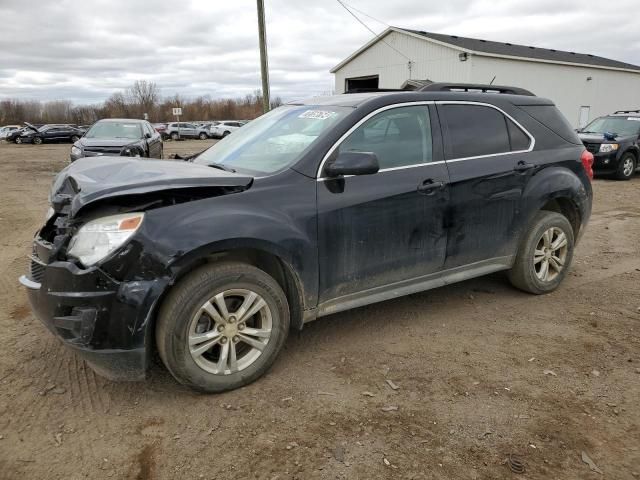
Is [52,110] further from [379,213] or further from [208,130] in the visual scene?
[379,213]

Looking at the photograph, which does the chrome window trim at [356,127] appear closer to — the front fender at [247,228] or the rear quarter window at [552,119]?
the front fender at [247,228]

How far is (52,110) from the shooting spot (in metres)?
80.9

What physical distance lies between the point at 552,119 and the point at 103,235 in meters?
4.01

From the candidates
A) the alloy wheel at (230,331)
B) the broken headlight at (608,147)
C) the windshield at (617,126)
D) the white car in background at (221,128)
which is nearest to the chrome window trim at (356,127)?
the alloy wheel at (230,331)

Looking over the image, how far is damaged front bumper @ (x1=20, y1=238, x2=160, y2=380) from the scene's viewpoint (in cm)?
265

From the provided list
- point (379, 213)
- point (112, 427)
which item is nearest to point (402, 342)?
point (379, 213)

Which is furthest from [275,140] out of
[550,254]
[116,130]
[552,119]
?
[116,130]

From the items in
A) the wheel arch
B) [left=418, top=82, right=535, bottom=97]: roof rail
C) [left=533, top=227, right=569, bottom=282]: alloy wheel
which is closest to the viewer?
the wheel arch

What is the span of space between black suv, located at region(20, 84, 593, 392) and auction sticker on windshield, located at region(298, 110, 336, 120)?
0.01 metres

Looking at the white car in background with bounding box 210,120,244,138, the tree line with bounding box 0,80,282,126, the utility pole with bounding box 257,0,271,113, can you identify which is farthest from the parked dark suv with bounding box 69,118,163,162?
the tree line with bounding box 0,80,282,126

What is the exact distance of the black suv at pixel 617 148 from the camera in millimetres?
13062

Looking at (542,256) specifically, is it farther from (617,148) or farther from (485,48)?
(485,48)

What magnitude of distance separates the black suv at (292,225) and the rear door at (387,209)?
0.01 meters

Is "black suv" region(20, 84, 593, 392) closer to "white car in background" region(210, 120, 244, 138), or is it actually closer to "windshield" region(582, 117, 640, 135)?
"windshield" region(582, 117, 640, 135)
